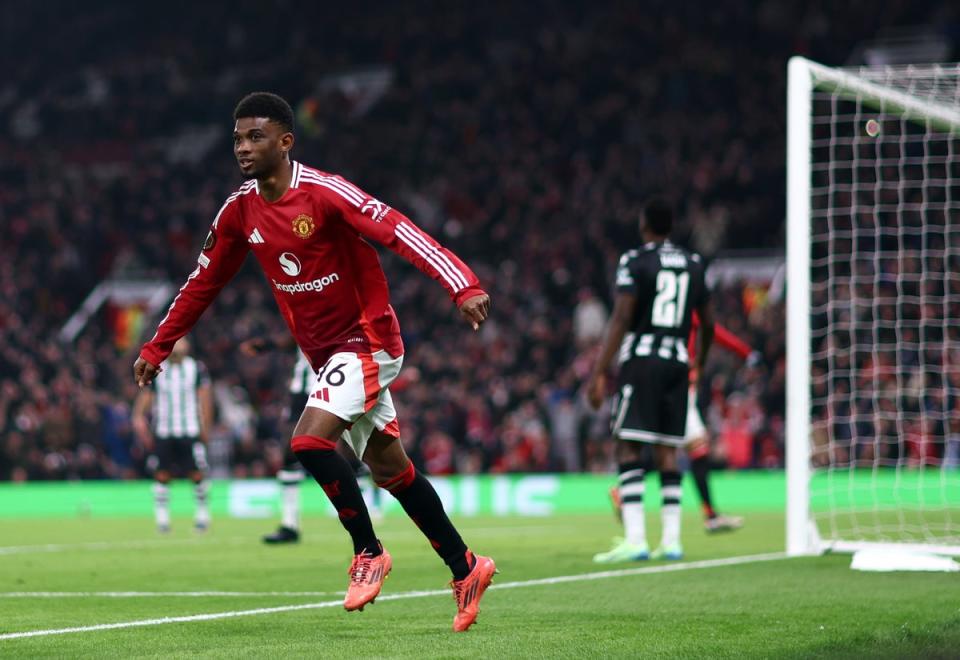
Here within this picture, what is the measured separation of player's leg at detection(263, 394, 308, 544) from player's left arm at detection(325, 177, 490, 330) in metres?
A: 6.26

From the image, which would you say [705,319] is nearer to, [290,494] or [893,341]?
[290,494]

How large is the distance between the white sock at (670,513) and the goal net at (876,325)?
2.57ft

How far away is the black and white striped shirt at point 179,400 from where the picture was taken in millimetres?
15977

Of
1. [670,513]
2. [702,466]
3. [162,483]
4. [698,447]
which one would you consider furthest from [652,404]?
[162,483]

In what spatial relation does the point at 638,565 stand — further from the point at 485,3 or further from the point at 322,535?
the point at 485,3

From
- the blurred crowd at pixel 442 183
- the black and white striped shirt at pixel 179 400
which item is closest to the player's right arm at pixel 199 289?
the black and white striped shirt at pixel 179 400

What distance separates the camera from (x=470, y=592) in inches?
239

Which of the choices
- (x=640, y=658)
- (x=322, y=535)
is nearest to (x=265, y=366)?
Result: (x=322, y=535)

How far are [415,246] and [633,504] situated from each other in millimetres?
4635

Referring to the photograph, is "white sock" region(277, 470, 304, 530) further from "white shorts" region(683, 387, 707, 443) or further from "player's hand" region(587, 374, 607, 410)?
"player's hand" region(587, 374, 607, 410)

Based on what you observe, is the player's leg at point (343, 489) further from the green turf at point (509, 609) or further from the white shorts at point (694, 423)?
the white shorts at point (694, 423)

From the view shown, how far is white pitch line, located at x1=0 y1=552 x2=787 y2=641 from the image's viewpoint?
20.4ft

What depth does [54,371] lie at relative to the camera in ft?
84.8

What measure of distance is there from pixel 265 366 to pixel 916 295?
36.0 ft
